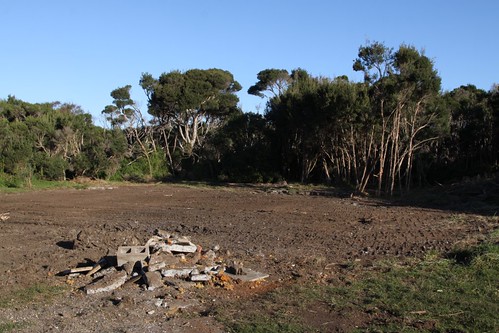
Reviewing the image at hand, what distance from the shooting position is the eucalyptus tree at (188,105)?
138 ft

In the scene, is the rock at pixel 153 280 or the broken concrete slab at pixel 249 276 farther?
the broken concrete slab at pixel 249 276

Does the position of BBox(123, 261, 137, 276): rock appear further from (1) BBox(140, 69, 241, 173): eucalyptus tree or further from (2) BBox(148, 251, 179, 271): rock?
(1) BBox(140, 69, 241, 173): eucalyptus tree

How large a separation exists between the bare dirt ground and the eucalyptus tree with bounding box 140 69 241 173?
21.3 meters

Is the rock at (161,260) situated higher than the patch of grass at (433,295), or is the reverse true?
the patch of grass at (433,295)

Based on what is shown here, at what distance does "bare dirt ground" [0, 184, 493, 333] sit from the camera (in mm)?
6547

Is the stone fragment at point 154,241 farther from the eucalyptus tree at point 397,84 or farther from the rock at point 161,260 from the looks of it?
the eucalyptus tree at point 397,84

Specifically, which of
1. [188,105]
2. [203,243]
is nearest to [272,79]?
[188,105]

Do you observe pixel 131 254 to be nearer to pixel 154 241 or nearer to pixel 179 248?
pixel 179 248

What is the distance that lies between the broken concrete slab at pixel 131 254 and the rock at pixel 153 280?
0.88m

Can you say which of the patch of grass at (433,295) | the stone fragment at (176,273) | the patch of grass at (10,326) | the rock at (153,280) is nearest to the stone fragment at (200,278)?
the stone fragment at (176,273)

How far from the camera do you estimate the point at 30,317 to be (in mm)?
6586

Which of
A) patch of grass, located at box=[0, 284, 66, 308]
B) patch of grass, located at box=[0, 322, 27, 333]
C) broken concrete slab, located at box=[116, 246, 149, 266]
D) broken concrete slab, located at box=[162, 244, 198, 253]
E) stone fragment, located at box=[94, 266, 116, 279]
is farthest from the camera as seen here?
broken concrete slab, located at box=[162, 244, 198, 253]

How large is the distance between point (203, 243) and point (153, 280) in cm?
378

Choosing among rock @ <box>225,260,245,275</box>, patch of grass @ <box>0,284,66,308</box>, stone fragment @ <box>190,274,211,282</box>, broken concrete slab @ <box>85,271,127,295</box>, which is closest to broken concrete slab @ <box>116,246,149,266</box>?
broken concrete slab @ <box>85,271,127,295</box>
